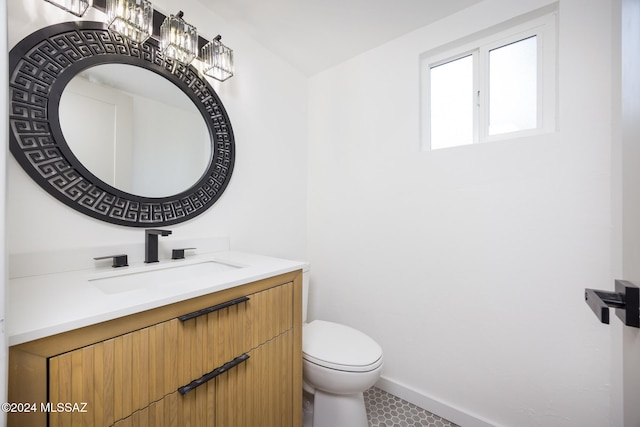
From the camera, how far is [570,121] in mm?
1143

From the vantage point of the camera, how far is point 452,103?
5.15ft

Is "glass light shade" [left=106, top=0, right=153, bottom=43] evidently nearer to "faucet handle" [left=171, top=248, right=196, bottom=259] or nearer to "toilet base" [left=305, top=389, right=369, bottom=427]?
"faucet handle" [left=171, top=248, right=196, bottom=259]

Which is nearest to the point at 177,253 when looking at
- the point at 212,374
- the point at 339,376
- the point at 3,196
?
the point at 212,374

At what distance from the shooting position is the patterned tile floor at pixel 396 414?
1422 mm

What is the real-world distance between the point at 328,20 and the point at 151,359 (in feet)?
5.97

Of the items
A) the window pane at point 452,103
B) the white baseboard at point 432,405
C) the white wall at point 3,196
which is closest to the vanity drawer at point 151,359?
the white wall at point 3,196

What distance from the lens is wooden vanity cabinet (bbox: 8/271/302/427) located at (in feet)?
1.75

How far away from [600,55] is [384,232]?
4.21ft

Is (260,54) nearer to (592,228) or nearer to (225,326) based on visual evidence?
(225,326)

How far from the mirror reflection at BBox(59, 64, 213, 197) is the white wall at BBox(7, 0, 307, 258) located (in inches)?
7.6

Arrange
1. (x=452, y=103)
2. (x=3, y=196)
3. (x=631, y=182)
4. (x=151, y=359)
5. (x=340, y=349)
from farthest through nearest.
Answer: (x=452, y=103)
(x=340, y=349)
(x=151, y=359)
(x=631, y=182)
(x=3, y=196)

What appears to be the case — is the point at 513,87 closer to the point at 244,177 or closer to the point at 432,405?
the point at 244,177

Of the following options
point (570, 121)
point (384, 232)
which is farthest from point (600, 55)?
point (384, 232)

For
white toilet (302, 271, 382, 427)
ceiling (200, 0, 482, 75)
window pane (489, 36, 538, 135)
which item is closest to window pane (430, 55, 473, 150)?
window pane (489, 36, 538, 135)
